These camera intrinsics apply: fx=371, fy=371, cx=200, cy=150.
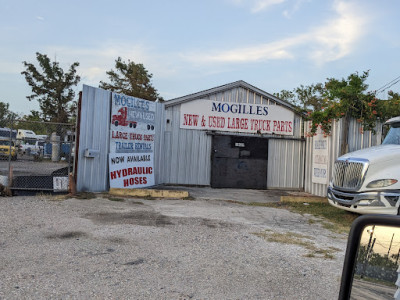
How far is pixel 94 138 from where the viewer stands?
1228 cm

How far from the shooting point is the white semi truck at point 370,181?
26.0 ft

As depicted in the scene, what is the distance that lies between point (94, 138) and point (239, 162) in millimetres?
6930

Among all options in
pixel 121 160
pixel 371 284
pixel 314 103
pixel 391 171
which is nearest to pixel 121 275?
pixel 371 284

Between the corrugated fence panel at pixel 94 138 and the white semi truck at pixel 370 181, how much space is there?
744 centimetres

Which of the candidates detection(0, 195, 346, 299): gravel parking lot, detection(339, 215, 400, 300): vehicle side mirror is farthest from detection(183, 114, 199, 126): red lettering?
detection(339, 215, 400, 300): vehicle side mirror

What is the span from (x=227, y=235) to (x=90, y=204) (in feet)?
14.8

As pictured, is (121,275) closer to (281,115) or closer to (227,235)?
(227,235)

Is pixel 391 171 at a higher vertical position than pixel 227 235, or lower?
higher

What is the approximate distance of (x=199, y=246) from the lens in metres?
6.18

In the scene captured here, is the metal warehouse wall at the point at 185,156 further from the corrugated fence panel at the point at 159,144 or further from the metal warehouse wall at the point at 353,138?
the metal warehouse wall at the point at 353,138

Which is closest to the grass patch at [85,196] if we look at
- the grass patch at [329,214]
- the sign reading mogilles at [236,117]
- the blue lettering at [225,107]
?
the grass patch at [329,214]

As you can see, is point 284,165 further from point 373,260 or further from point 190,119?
point 373,260

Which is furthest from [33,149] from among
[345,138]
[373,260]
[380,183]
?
[373,260]

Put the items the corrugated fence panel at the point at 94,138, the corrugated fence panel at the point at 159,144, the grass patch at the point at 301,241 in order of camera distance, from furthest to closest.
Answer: the corrugated fence panel at the point at 159,144 < the corrugated fence panel at the point at 94,138 < the grass patch at the point at 301,241
